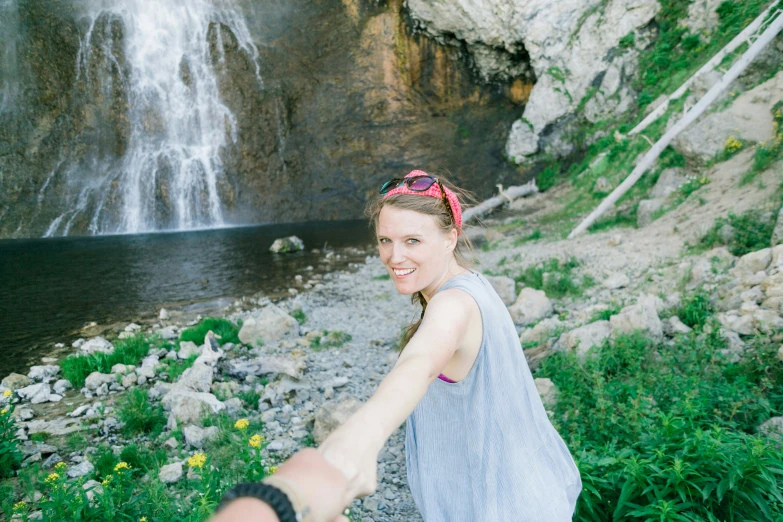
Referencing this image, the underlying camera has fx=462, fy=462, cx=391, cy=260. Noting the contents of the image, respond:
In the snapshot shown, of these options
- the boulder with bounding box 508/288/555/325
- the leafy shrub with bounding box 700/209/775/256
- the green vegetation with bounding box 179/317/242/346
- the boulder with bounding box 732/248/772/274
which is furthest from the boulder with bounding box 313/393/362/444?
the leafy shrub with bounding box 700/209/775/256

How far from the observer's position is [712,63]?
1426cm

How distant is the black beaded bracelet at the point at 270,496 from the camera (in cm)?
73

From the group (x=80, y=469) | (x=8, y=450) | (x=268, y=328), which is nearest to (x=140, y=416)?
(x=80, y=469)

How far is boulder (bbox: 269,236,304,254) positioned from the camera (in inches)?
714

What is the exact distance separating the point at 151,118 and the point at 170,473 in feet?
90.6

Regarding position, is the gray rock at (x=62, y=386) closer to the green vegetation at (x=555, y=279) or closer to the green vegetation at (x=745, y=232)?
the green vegetation at (x=555, y=279)

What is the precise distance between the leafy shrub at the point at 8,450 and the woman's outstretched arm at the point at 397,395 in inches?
182

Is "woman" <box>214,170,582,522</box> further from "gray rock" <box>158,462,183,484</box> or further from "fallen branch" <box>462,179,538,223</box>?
"fallen branch" <box>462,179,538,223</box>

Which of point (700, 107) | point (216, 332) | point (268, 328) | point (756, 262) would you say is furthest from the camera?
point (700, 107)

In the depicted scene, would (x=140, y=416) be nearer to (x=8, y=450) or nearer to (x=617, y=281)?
(x=8, y=450)

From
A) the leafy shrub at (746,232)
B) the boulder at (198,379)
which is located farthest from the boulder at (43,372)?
the leafy shrub at (746,232)

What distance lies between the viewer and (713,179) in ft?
31.6

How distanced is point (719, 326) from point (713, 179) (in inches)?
260

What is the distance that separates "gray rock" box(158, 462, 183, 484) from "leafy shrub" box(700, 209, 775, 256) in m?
7.38
